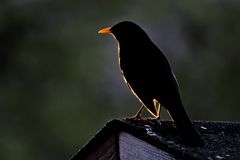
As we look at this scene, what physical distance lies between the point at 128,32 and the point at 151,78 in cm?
71

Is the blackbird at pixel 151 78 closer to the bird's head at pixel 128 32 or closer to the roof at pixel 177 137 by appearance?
the bird's head at pixel 128 32

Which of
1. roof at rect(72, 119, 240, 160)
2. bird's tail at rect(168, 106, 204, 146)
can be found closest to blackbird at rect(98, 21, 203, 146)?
bird's tail at rect(168, 106, 204, 146)

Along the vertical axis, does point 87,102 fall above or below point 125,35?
below

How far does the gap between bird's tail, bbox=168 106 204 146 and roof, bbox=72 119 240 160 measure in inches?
1.6

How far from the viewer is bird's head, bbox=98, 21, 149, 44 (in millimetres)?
5957

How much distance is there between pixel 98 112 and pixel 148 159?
66.4 ft

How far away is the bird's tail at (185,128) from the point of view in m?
4.89

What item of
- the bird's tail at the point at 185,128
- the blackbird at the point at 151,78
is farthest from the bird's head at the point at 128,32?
the bird's tail at the point at 185,128

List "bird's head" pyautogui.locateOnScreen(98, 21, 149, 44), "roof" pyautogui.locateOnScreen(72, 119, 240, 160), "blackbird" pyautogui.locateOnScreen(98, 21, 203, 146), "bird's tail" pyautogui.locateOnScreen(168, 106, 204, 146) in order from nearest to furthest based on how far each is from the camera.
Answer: "roof" pyautogui.locateOnScreen(72, 119, 240, 160) < "bird's tail" pyautogui.locateOnScreen(168, 106, 204, 146) < "blackbird" pyautogui.locateOnScreen(98, 21, 203, 146) < "bird's head" pyautogui.locateOnScreen(98, 21, 149, 44)

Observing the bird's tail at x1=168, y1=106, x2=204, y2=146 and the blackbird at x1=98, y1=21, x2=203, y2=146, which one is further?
the blackbird at x1=98, y1=21, x2=203, y2=146

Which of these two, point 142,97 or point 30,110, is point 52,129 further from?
point 142,97

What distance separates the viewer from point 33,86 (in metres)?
29.6

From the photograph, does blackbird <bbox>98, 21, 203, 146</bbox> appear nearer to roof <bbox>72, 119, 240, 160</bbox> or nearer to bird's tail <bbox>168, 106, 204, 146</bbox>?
bird's tail <bbox>168, 106, 204, 146</bbox>

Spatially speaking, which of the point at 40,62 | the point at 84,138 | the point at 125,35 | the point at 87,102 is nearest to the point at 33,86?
the point at 40,62
